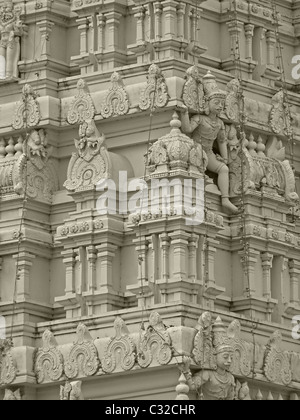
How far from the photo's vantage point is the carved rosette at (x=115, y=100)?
5719 cm

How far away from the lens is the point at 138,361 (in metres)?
55.4

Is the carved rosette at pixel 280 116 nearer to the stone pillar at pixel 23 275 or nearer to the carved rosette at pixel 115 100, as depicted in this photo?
the carved rosette at pixel 115 100

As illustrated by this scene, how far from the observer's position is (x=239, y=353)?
56.0m

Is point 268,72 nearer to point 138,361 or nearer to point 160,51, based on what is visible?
point 160,51

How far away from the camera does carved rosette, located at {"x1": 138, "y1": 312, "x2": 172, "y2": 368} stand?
55094mm

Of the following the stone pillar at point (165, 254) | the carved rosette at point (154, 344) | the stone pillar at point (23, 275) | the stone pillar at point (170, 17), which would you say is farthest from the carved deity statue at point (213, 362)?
the stone pillar at point (170, 17)

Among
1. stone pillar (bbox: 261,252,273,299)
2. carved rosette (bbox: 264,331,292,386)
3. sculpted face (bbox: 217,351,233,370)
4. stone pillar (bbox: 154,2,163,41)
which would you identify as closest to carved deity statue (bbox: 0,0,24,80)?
stone pillar (bbox: 154,2,163,41)

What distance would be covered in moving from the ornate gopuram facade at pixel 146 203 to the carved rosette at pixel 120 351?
0.02 m

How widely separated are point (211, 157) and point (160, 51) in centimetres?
177

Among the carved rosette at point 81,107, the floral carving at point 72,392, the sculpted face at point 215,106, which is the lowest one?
the floral carving at point 72,392

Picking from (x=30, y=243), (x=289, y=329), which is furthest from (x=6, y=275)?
(x=289, y=329)

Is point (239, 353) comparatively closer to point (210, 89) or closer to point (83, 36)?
point (210, 89)

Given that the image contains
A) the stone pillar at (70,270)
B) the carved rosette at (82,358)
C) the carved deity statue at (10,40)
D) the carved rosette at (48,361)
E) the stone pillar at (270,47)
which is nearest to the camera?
the carved rosette at (82,358)

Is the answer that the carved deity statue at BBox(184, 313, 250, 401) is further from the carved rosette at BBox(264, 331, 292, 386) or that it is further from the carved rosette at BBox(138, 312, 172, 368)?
the carved rosette at BBox(264, 331, 292, 386)
